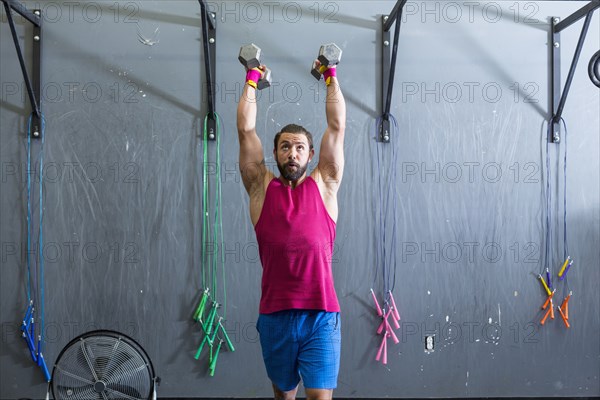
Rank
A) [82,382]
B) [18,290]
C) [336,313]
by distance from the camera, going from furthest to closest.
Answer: [18,290] → [82,382] → [336,313]

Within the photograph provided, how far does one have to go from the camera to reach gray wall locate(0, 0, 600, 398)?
136 inches

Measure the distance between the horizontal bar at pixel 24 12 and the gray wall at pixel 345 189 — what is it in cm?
9

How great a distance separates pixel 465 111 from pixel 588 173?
34.9 inches

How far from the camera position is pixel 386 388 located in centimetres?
350

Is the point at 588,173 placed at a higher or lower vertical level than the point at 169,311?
higher

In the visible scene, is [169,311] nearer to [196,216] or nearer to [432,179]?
[196,216]

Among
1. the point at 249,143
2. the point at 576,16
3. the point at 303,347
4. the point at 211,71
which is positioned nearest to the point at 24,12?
the point at 211,71

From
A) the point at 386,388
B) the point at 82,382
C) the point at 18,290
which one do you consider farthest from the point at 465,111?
the point at 18,290

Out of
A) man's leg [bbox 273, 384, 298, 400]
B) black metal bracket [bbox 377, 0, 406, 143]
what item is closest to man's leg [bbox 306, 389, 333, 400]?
man's leg [bbox 273, 384, 298, 400]

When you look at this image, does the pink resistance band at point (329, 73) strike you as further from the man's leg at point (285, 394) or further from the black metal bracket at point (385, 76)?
the man's leg at point (285, 394)

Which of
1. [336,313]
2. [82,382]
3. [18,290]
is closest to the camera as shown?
[336,313]

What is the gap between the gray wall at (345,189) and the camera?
347cm

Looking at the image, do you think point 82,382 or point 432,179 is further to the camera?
point 432,179

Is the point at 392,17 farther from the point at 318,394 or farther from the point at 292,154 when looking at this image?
the point at 318,394
